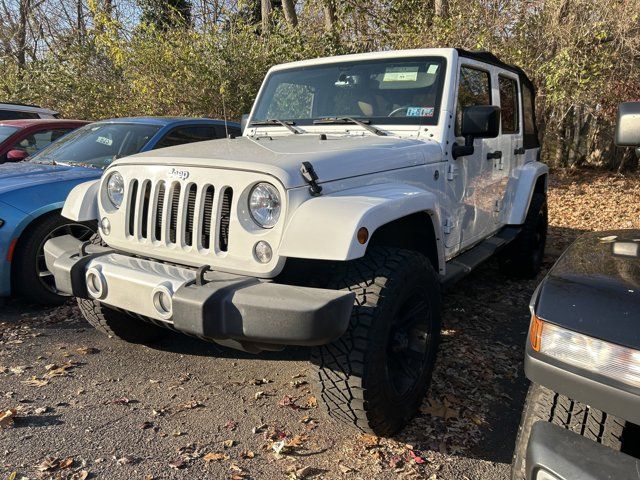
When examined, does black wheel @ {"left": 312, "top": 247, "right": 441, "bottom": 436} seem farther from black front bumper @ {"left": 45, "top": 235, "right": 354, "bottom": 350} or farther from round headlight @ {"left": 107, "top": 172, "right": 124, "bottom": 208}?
round headlight @ {"left": 107, "top": 172, "right": 124, "bottom": 208}

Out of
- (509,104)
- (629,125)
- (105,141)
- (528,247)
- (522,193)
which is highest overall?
(509,104)

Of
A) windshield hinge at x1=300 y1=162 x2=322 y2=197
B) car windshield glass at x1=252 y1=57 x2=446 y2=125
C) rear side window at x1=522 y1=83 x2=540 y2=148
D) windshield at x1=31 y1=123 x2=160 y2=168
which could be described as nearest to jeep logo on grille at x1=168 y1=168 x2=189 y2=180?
windshield hinge at x1=300 y1=162 x2=322 y2=197

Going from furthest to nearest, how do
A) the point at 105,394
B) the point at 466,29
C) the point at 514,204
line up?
the point at 466,29 → the point at 514,204 → the point at 105,394

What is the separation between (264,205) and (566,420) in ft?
4.84

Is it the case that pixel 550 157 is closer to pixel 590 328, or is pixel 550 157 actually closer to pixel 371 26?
pixel 371 26

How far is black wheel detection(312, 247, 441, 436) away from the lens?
228 centimetres

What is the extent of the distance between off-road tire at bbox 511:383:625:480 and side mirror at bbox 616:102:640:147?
3.84 ft

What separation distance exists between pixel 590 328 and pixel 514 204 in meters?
3.46

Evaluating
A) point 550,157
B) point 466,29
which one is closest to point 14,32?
point 466,29

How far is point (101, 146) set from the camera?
200 inches

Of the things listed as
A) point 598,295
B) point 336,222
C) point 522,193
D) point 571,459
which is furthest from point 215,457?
point 522,193

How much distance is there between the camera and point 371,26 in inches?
445

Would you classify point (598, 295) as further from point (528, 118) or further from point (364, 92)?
point (528, 118)

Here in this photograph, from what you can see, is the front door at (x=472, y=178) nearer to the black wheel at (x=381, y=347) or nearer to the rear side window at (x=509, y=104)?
the rear side window at (x=509, y=104)
